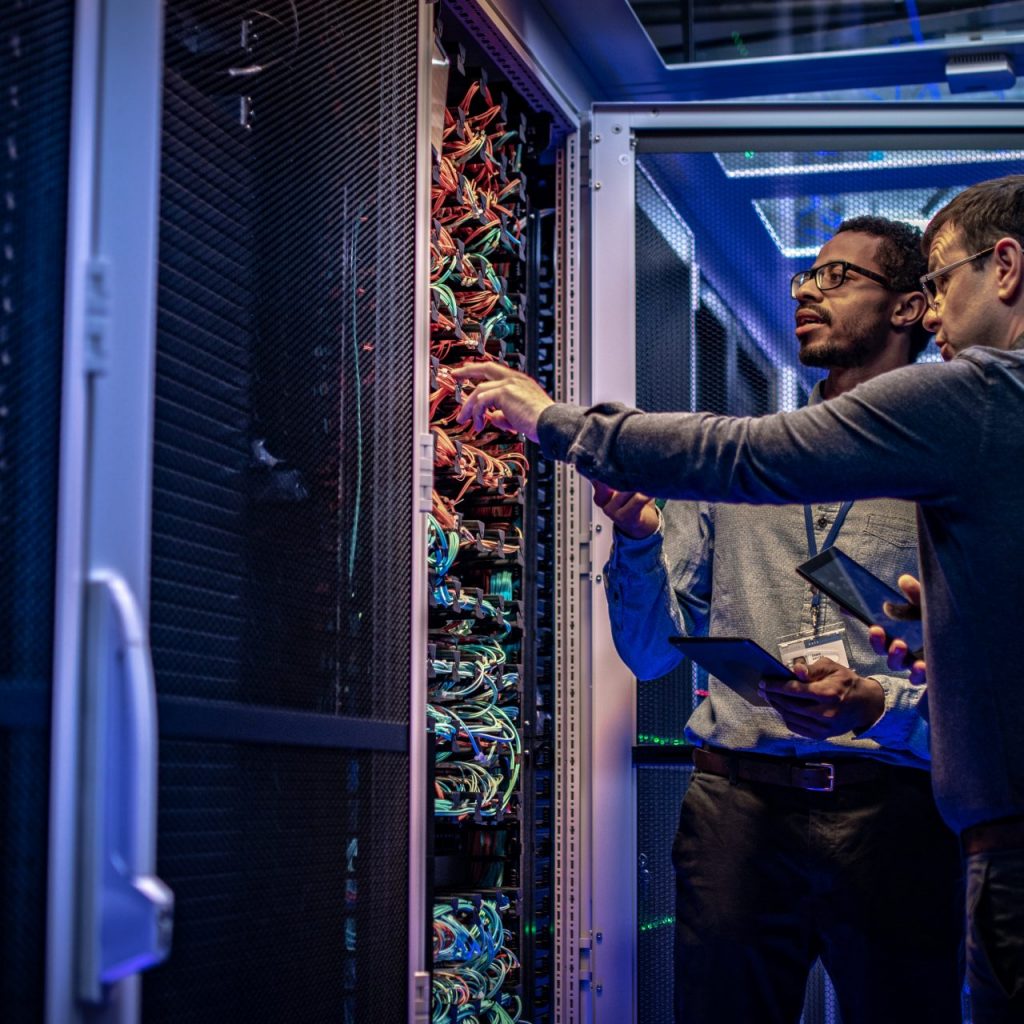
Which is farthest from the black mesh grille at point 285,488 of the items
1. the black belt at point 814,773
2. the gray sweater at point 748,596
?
the black belt at point 814,773

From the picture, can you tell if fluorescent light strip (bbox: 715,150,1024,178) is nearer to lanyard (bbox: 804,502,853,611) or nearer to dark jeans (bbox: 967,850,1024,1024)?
lanyard (bbox: 804,502,853,611)

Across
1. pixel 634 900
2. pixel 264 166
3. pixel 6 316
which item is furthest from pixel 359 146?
pixel 634 900

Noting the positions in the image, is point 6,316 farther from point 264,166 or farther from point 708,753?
point 708,753

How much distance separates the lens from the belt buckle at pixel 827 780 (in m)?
2.59

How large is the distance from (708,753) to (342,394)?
1099 mm

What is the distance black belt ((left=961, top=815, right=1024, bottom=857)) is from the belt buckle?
2.59 ft

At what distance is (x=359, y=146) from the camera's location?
237 centimetres

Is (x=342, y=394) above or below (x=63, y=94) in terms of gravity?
below

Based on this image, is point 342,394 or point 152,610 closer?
point 152,610

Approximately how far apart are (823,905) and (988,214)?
1336 mm

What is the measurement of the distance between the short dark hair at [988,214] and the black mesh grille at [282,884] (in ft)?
4.21

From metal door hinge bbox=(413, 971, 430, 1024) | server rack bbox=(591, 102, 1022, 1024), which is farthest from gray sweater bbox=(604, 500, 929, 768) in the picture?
metal door hinge bbox=(413, 971, 430, 1024)

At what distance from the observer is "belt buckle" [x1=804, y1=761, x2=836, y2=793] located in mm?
2590

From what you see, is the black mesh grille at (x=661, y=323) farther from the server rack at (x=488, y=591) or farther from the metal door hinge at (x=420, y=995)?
the metal door hinge at (x=420, y=995)
